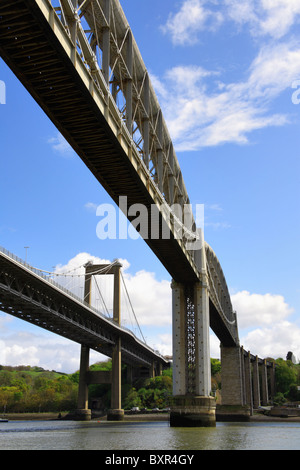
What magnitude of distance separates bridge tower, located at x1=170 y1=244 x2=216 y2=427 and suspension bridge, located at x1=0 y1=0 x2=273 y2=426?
96mm

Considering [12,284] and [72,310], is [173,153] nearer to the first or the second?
[12,284]

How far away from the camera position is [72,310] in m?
73.8

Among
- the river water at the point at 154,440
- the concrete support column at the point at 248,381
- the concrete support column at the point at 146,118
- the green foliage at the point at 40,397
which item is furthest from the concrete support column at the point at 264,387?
the concrete support column at the point at 146,118

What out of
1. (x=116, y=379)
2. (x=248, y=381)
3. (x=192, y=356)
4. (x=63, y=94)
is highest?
(x=63, y=94)

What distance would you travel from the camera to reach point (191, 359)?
53250 mm

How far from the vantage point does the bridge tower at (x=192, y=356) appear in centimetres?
4888

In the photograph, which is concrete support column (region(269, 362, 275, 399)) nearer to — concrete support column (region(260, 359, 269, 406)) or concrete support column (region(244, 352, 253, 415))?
concrete support column (region(260, 359, 269, 406))

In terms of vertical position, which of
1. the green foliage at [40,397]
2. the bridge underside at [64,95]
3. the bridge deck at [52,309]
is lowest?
the green foliage at [40,397]

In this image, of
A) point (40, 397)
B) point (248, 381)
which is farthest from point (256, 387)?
point (40, 397)

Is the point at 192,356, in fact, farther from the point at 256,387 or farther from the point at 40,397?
the point at 40,397

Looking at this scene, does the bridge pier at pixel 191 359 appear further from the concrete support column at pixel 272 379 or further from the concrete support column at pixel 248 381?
the concrete support column at pixel 272 379

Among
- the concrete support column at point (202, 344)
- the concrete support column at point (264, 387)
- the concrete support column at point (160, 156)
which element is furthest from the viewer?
the concrete support column at point (264, 387)

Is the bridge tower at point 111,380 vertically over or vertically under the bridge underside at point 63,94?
under

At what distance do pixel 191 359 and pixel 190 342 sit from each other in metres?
1.70
